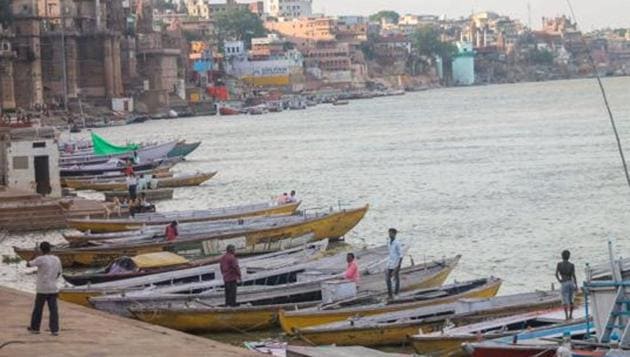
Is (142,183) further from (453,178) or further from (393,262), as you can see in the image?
(393,262)

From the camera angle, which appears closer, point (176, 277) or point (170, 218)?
point (176, 277)

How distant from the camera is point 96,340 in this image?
54.4 ft

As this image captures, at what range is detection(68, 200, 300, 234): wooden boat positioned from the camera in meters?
36.4

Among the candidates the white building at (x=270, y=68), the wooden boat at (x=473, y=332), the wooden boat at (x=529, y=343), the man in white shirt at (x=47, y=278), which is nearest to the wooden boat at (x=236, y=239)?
the wooden boat at (x=473, y=332)

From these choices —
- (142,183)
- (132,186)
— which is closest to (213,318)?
(132,186)

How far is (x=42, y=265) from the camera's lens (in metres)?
16.0

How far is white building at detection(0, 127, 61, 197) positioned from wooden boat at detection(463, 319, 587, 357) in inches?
1077

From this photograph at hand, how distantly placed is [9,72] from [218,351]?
96.9 meters

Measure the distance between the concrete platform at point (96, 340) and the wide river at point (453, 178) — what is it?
10.9 meters

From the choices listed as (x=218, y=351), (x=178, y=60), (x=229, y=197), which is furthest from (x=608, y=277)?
(x=178, y=60)

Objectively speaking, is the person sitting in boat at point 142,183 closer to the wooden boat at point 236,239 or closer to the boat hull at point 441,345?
the wooden boat at point 236,239

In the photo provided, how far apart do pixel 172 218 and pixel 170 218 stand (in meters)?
0.17

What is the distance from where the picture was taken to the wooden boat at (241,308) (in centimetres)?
2227

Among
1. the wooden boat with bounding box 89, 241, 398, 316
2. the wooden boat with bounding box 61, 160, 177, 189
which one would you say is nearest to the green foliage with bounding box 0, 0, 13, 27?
the wooden boat with bounding box 61, 160, 177, 189
